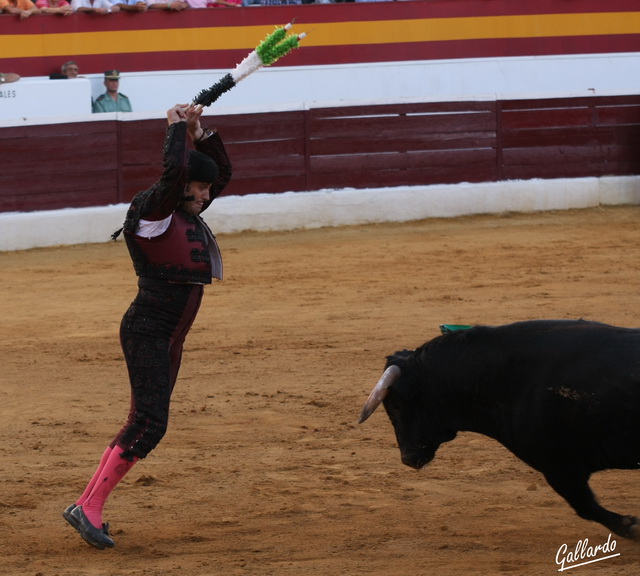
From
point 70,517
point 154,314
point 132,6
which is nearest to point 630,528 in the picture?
point 154,314

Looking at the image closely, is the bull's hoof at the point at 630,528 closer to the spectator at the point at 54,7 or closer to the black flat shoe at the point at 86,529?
the black flat shoe at the point at 86,529

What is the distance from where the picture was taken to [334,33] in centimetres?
1275

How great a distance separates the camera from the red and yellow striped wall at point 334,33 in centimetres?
1175

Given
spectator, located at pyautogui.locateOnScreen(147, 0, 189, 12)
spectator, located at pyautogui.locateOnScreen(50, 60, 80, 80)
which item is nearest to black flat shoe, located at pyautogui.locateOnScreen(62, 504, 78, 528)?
spectator, located at pyautogui.locateOnScreen(50, 60, 80, 80)

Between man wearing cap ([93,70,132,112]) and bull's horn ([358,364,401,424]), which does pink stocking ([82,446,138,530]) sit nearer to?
bull's horn ([358,364,401,424])

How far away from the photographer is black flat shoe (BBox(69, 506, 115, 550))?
3779 mm

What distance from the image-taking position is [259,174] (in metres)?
11.6

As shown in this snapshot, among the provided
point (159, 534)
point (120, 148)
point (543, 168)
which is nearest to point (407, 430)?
point (159, 534)

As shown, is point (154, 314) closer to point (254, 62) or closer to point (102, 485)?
point (102, 485)

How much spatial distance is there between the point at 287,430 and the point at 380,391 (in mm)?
1569

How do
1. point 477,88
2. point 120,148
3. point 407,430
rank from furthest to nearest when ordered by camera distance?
point 477,88 → point 120,148 → point 407,430

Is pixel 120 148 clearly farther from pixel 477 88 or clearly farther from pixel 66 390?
pixel 66 390

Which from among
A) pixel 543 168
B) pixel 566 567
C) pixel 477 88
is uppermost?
pixel 477 88

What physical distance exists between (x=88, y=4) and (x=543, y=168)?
524 cm
